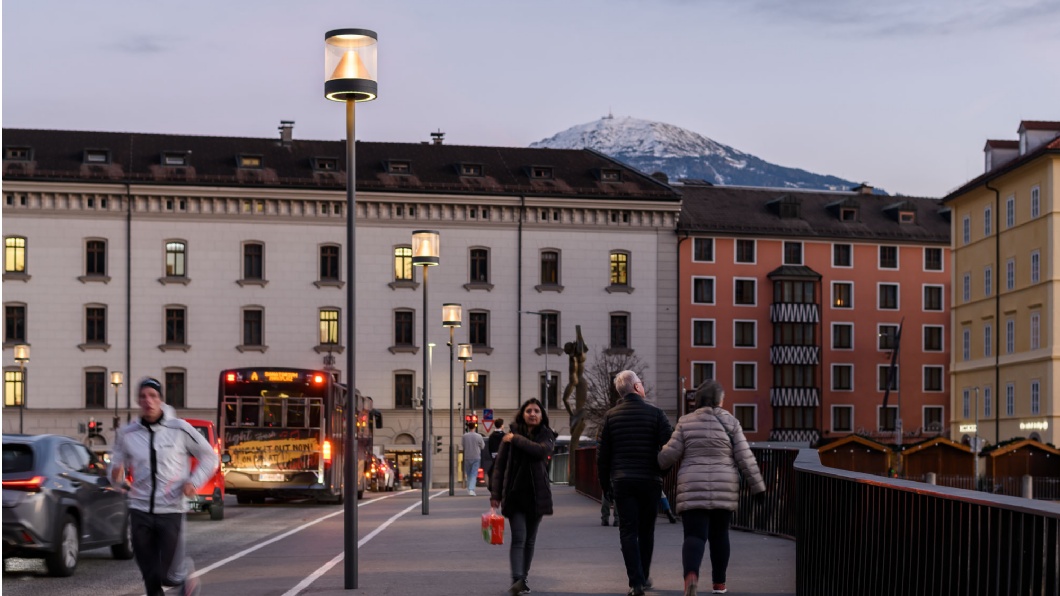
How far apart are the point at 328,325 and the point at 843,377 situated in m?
30.1

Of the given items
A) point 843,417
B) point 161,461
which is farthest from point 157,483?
point 843,417

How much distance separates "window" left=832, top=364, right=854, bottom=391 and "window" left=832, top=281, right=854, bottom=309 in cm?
340

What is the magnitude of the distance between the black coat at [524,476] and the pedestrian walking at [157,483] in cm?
359

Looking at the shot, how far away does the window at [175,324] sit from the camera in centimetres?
8162

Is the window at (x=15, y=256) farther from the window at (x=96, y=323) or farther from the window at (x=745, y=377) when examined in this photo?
the window at (x=745, y=377)

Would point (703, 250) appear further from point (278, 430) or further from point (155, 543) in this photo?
point (155, 543)

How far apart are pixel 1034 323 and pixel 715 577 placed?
204 feet

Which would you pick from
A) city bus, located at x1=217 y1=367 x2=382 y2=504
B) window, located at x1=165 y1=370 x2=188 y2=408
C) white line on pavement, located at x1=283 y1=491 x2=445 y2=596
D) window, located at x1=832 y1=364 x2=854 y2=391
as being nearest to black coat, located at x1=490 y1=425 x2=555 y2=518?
white line on pavement, located at x1=283 y1=491 x2=445 y2=596

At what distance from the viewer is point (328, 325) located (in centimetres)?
8369

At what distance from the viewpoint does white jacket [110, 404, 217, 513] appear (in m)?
10.8

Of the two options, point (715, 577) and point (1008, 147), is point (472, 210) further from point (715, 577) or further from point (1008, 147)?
point (715, 577)

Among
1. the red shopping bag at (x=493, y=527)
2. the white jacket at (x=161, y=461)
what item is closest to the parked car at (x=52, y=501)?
the red shopping bag at (x=493, y=527)

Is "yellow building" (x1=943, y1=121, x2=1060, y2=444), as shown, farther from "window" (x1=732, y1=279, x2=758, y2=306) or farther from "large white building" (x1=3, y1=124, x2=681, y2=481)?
"large white building" (x1=3, y1=124, x2=681, y2=481)

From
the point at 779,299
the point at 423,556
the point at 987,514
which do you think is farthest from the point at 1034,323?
the point at 987,514
